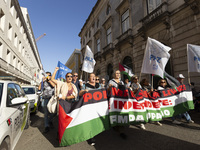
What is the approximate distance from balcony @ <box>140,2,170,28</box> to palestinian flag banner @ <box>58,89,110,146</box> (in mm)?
7931

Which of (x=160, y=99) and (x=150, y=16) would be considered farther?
(x=150, y=16)

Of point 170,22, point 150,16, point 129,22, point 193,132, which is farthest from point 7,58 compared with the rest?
point 193,132

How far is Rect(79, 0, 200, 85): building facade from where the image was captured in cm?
720

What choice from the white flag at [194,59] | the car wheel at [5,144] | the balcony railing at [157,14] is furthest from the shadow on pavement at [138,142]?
the balcony railing at [157,14]

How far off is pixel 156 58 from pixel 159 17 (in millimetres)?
6045

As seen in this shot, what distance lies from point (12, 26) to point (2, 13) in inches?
121

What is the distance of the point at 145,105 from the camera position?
373 centimetres

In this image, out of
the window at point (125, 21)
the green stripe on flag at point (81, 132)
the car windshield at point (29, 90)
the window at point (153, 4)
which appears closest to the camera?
the green stripe on flag at point (81, 132)

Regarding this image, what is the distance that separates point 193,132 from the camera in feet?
11.8

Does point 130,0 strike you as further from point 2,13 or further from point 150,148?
point 2,13

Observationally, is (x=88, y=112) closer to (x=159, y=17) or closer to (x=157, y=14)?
(x=159, y=17)

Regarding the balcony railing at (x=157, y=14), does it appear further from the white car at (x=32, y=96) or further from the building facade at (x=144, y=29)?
the white car at (x=32, y=96)

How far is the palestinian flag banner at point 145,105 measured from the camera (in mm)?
3227

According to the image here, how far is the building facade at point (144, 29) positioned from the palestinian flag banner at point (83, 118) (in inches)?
253
